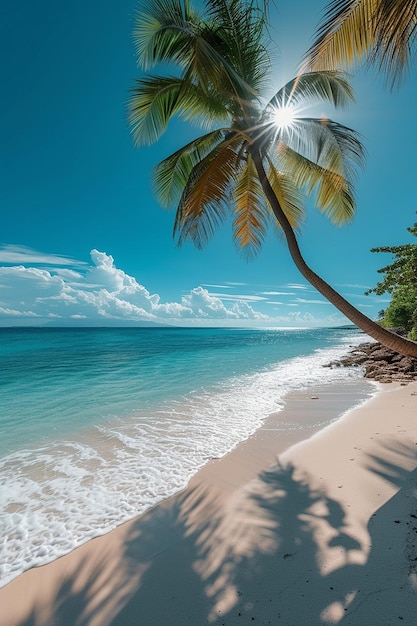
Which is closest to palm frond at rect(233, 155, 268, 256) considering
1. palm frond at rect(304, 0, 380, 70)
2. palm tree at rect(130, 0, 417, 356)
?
palm tree at rect(130, 0, 417, 356)

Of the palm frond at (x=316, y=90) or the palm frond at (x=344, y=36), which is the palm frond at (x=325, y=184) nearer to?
the palm frond at (x=316, y=90)

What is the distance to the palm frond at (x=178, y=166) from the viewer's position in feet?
22.6

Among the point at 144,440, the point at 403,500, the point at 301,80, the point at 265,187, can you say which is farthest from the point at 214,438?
the point at 301,80

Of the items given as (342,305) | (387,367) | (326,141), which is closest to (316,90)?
(326,141)

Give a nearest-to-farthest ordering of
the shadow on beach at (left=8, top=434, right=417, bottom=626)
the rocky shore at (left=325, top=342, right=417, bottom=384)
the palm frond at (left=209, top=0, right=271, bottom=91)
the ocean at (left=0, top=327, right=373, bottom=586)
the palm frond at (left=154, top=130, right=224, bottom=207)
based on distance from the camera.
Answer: the shadow on beach at (left=8, top=434, right=417, bottom=626) < the ocean at (left=0, top=327, right=373, bottom=586) < the palm frond at (left=209, top=0, right=271, bottom=91) < the palm frond at (left=154, top=130, right=224, bottom=207) < the rocky shore at (left=325, top=342, right=417, bottom=384)

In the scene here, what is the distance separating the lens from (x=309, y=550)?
2777 millimetres

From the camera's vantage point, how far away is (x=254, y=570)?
2.62 m

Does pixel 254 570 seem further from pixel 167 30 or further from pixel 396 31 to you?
pixel 167 30

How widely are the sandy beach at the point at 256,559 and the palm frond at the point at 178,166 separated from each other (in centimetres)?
623

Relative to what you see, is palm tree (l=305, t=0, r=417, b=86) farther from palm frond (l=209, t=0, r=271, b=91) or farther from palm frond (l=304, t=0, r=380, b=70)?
palm frond (l=209, t=0, r=271, b=91)

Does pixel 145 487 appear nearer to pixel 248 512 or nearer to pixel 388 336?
pixel 248 512

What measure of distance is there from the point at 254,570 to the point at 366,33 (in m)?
5.34

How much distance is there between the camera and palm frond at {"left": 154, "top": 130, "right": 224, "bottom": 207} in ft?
22.6

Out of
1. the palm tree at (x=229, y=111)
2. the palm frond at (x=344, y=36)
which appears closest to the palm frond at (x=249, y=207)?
the palm tree at (x=229, y=111)
